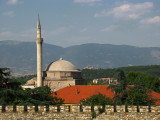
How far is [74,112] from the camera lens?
39.2 feet

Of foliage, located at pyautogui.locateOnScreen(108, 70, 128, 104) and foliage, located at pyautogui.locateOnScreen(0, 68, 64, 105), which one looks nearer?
foliage, located at pyautogui.locateOnScreen(0, 68, 64, 105)

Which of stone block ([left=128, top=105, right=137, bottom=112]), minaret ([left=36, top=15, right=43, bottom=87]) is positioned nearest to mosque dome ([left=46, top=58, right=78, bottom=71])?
minaret ([left=36, top=15, right=43, bottom=87])

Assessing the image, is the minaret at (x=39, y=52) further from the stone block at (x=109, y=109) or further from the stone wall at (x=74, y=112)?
the stone block at (x=109, y=109)

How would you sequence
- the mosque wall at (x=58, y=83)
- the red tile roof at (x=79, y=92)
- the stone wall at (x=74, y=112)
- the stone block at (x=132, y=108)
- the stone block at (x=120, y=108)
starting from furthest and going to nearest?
1. the mosque wall at (x=58, y=83)
2. the red tile roof at (x=79, y=92)
3. the stone block at (x=120, y=108)
4. the stone block at (x=132, y=108)
5. the stone wall at (x=74, y=112)

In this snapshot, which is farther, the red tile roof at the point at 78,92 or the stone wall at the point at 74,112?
the red tile roof at the point at 78,92

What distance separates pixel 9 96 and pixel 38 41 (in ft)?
113

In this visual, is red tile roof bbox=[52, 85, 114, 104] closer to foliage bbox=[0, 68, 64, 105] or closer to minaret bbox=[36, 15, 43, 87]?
→ minaret bbox=[36, 15, 43, 87]

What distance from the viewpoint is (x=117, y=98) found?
95.3 feet

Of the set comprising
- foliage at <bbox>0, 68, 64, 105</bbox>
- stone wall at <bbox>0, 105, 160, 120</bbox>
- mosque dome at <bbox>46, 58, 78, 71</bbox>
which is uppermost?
mosque dome at <bbox>46, 58, 78, 71</bbox>

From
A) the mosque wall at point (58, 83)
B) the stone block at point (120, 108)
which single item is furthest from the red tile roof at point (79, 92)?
the stone block at point (120, 108)

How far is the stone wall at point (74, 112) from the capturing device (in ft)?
37.0

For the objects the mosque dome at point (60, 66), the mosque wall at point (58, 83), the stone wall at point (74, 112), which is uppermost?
the mosque dome at point (60, 66)

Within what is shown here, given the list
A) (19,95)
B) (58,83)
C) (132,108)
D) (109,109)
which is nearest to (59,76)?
(58,83)

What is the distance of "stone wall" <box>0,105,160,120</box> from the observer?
11.3 m
